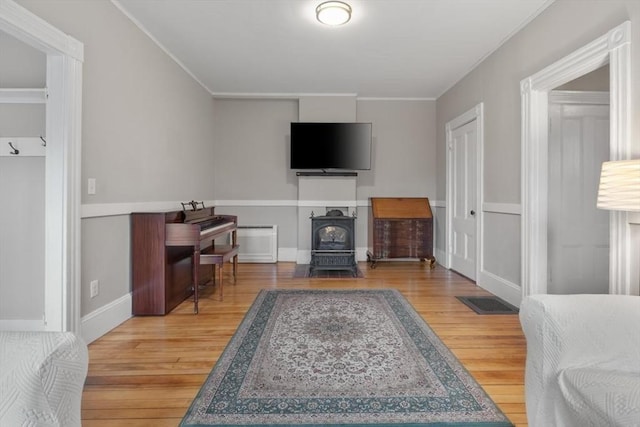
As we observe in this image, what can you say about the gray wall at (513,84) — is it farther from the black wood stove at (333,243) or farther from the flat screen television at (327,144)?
the black wood stove at (333,243)

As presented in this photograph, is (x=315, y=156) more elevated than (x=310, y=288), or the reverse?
(x=315, y=156)

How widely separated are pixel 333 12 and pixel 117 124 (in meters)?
1.92

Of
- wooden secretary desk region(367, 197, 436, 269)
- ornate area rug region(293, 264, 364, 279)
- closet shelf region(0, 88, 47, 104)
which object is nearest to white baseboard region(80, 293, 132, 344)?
closet shelf region(0, 88, 47, 104)

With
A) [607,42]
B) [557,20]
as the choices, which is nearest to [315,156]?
[557,20]

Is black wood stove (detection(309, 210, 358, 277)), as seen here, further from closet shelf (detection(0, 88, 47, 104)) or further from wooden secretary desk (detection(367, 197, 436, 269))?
closet shelf (detection(0, 88, 47, 104))

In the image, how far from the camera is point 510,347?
2.21 meters

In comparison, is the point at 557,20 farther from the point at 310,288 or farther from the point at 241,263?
the point at 241,263

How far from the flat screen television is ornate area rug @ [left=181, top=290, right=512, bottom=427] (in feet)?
7.94

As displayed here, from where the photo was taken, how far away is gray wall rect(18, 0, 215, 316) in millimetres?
2262

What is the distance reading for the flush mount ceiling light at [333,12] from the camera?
2.56m

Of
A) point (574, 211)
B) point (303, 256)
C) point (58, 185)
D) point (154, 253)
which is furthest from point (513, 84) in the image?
point (58, 185)

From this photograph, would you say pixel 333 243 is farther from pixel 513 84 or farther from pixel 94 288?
pixel 94 288

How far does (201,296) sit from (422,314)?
7.08 ft

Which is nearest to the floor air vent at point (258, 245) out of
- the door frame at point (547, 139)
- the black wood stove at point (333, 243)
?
the black wood stove at point (333, 243)
